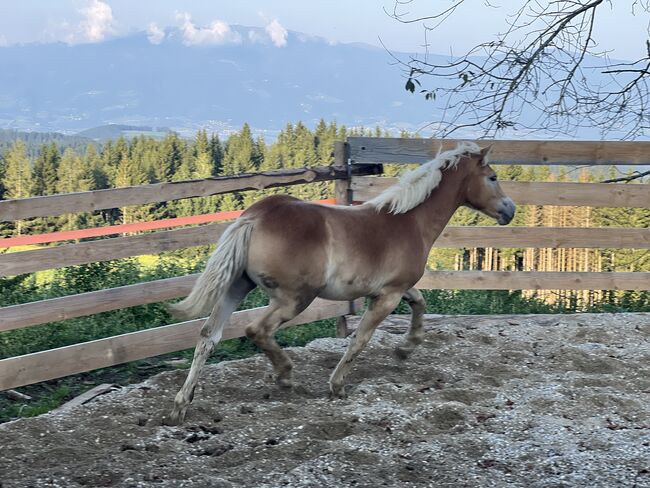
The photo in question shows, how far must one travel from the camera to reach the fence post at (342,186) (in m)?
6.99

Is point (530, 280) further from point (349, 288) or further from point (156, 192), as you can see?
point (156, 192)

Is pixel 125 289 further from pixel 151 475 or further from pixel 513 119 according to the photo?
pixel 513 119

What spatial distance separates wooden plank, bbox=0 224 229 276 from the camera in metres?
5.26

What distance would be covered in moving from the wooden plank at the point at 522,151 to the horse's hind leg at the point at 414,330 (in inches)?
67.3

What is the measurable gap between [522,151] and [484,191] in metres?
1.68

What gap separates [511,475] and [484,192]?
2.53m

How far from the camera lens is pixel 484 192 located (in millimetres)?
5852

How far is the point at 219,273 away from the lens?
4.68 m

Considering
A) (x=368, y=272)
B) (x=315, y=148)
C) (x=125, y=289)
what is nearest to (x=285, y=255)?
(x=368, y=272)

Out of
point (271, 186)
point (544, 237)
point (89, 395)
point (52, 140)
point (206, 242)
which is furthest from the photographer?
point (52, 140)

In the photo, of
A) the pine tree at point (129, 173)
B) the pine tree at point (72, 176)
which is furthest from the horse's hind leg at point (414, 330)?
the pine tree at point (72, 176)

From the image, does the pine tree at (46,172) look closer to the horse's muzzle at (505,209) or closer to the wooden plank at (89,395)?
the wooden plank at (89,395)

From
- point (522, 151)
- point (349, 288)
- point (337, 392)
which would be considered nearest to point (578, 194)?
point (522, 151)

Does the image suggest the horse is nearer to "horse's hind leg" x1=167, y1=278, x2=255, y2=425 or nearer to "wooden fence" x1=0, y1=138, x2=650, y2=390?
"horse's hind leg" x1=167, y1=278, x2=255, y2=425
